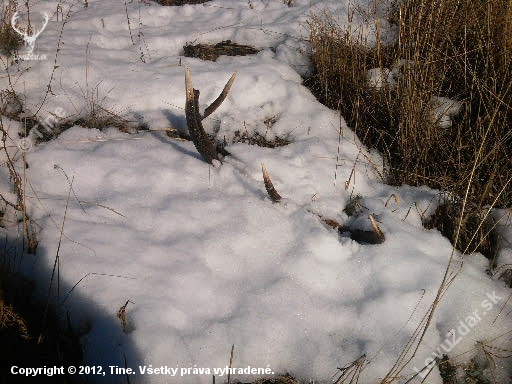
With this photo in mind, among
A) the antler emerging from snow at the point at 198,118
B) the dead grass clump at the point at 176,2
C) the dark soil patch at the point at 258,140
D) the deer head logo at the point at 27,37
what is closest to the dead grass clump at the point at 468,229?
the dark soil patch at the point at 258,140

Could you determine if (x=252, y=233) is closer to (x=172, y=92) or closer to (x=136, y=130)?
(x=136, y=130)

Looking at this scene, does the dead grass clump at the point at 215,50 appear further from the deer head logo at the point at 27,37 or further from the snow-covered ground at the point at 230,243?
the deer head logo at the point at 27,37

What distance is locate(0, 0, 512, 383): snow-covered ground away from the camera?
1.38 metres

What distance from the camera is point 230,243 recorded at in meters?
1.71

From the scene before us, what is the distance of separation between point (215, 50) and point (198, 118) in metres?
1.46

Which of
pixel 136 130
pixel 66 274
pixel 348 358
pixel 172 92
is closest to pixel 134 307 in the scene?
pixel 66 274

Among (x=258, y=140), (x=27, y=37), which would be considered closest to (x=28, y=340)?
(x=258, y=140)

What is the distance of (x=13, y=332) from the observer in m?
1.20

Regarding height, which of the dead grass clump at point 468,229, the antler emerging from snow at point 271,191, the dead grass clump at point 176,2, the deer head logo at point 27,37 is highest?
the dead grass clump at point 176,2

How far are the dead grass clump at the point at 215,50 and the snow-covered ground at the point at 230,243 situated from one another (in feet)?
1.42

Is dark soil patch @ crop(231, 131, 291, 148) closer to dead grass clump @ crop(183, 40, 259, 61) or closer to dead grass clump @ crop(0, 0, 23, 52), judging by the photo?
dead grass clump @ crop(183, 40, 259, 61)

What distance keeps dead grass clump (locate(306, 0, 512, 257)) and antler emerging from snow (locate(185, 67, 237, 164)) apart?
820 millimetres

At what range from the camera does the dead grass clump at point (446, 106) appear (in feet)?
5.93

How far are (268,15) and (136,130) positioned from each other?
2089 millimetres
